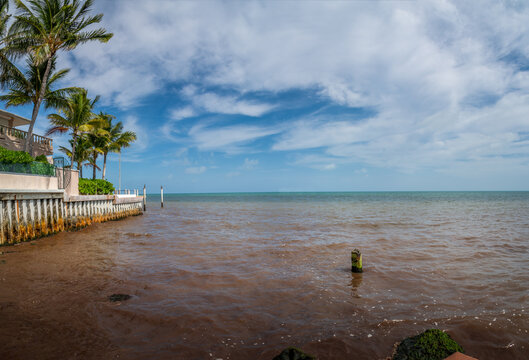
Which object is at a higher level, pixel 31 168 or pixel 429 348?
pixel 31 168

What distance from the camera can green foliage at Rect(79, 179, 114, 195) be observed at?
24.8 m

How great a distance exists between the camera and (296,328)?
217 inches

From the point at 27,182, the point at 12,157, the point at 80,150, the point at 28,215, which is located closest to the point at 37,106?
the point at 12,157

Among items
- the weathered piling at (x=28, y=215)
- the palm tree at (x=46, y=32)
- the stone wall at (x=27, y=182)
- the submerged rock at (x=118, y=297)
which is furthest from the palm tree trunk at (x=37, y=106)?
the submerged rock at (x=118, y=297)

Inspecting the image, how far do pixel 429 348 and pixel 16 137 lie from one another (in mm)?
30620

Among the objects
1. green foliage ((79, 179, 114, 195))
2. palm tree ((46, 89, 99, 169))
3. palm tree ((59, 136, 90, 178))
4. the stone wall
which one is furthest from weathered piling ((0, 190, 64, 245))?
palm tree ((59, 136, 90, 178))

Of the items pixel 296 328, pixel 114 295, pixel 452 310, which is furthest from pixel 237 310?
pixel 452 310

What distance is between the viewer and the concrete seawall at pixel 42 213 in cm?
1297

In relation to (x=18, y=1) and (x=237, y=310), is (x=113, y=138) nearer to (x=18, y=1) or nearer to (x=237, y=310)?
(x=18, y=1)

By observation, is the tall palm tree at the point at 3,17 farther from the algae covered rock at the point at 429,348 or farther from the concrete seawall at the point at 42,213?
the algae covered rock at the point at 429,348

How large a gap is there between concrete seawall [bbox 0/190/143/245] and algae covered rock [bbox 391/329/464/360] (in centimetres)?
1606

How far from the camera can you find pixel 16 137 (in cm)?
2331

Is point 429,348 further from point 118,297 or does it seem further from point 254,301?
point 118,297

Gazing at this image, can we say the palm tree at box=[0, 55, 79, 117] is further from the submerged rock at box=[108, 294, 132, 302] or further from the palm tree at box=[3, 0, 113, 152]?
the submerged rock at box=[108, 294, 132, 302]
